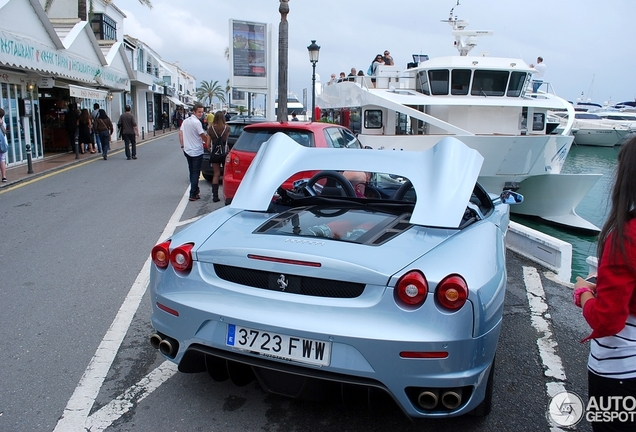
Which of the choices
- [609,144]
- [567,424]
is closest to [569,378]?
[567,424]

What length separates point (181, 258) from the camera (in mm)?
2900

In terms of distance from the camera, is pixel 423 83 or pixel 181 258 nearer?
pixel 181 258

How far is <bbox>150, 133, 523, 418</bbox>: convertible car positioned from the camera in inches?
95.2

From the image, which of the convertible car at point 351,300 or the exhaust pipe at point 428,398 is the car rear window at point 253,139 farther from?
the exhaust pipe at point 428,398

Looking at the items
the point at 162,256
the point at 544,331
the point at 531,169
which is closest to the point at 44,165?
the point at 531,169

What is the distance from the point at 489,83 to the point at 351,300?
46.0 feet

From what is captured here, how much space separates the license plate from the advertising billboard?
2386 centimetres

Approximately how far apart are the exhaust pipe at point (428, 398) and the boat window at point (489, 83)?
13854mm

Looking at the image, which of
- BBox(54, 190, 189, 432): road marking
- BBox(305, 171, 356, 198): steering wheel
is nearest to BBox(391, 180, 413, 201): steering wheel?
BBox(305, 171, 356, 198): steering wheel

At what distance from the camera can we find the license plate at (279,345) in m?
2.47

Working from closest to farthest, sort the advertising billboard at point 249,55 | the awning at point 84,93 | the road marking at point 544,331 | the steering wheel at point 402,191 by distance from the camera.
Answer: the road marking at point 544,331 → the steering wheel at point 402,191 → the awning at point 84,93 → the advertising billboard at point 249,55

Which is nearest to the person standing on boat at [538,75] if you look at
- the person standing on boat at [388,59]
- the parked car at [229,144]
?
the person standing on boat at [388,59]

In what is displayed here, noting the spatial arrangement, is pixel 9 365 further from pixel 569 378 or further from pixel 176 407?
pixel 569 378

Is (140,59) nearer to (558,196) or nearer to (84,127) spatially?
(84,127)
